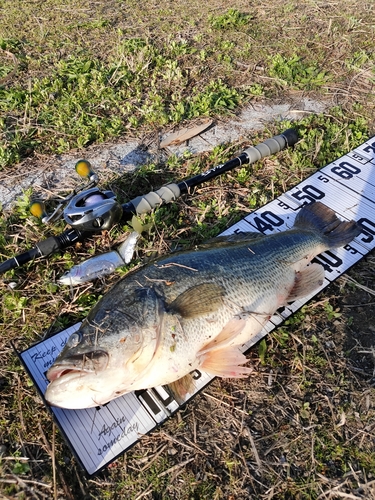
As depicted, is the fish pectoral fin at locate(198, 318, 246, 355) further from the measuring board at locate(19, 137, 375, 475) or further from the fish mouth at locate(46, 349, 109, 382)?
the fish mouth at locate(46, 349, 109, 382)

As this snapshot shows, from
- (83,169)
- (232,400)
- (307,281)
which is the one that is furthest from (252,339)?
(83,169)

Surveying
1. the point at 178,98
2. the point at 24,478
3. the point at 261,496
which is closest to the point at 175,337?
the point at 261,496

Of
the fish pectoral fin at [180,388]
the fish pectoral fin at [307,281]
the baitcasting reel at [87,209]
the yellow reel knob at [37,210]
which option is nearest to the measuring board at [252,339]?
the fish pectoral fin at [180,388]

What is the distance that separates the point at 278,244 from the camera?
3449mm

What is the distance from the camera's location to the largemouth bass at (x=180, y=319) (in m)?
2.50

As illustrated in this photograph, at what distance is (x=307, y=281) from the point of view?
11.3 ft

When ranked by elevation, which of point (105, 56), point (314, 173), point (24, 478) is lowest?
point (24, 478)

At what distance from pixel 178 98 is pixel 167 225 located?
2.56 m

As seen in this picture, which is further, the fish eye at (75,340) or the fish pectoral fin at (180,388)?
the fish pectoral fin at (180,388)

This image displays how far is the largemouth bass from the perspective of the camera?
250 centimetres

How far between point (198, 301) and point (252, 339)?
0.74 m

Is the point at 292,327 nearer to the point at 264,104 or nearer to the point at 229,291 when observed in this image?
the point at 229,291

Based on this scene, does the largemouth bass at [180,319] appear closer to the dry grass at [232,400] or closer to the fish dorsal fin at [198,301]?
the fish dorsal fin at [198,301]

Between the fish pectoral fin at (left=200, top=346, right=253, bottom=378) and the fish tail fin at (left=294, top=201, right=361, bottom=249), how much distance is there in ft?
4.94
